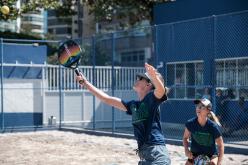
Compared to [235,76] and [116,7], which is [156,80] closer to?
[235,76]

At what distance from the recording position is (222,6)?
19.0m

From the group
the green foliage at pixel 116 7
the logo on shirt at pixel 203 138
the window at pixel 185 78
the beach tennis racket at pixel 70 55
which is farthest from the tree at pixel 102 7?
the logo on shirt at pixel 203 138

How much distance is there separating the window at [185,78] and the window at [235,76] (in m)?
0.90

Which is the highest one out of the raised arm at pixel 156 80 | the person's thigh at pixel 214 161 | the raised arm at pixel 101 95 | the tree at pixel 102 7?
the tree at pixel 102 7

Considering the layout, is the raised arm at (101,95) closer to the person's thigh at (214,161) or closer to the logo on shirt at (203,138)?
the logo on shirt at (203,138)

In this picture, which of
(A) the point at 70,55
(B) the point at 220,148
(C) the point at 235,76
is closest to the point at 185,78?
(C) the point at 235,76

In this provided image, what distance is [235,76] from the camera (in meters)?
16.0

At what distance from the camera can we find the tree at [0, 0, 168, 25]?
81.6ft

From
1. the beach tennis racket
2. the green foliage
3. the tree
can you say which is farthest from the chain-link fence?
the beach tennis racket

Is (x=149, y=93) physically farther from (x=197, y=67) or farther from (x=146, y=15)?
(x=146, y=15)

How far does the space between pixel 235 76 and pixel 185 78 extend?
2421 mm

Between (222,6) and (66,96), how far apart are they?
7.08 m

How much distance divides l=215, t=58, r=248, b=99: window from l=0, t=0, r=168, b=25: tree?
11.0 meters

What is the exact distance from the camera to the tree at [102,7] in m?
24.9
